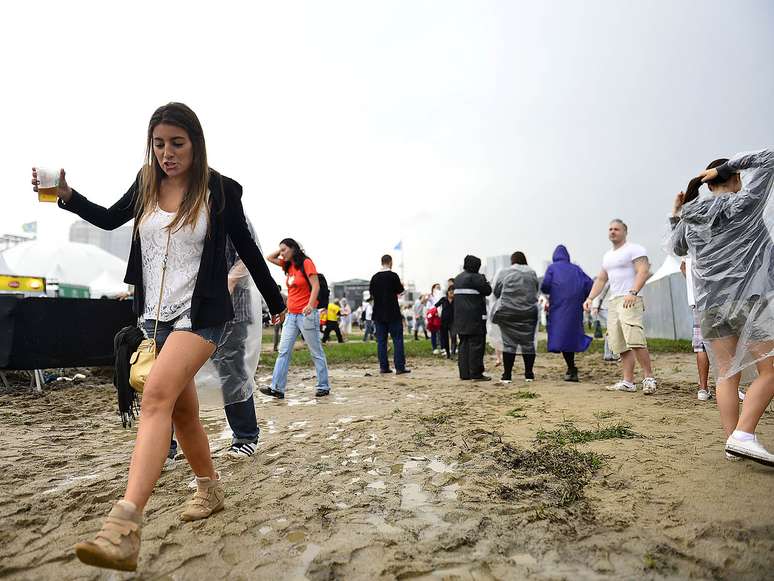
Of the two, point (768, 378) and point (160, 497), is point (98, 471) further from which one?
point (768, 378)

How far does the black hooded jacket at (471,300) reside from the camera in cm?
718

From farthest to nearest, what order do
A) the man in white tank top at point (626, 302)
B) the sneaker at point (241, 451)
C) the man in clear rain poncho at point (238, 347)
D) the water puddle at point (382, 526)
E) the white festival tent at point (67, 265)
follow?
the white festival tent at point (67, 265) → the man in white tank top at point (626, 302) → the sneaker at point (241, 451) → the man in clear rain poncho at point (238, 347) → the water puddle at point (382, 526)

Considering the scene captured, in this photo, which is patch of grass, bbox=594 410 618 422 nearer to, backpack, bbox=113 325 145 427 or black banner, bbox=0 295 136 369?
backpack, bbox=113 325 145 427

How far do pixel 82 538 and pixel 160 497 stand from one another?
0.48 metres

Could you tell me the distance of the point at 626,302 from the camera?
5504mm

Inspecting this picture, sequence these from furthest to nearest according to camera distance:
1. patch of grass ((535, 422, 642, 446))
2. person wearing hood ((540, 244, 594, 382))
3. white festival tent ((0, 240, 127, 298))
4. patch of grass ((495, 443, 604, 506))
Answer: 1. white festival tent ((0, 240, 127, 298))
2. person wearing hood ((540, 244, 594, 382))
3. patch of grass ((535, 422, 642, 446))
4. patch of grass ((495, 443, 604, 506))

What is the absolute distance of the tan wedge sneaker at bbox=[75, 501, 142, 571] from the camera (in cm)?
155

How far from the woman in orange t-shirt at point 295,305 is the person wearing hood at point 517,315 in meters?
2.56

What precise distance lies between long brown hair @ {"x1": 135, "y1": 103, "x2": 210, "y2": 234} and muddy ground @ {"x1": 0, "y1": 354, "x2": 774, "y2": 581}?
3.95ft

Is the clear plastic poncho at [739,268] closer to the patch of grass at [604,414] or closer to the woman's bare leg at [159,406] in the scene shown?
the patch of grass at [604,414]

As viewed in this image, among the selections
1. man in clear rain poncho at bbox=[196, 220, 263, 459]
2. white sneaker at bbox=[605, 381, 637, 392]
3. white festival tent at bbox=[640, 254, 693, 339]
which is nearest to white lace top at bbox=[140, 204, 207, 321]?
man in clear rain poncho at bbox=[196, 220, 263, 459]

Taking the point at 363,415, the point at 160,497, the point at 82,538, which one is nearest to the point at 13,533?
the point at 82,538

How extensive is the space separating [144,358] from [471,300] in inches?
217

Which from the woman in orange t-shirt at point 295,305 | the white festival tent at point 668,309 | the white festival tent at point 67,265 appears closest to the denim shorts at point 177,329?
the woman in orange t-shirt at point 295,305
